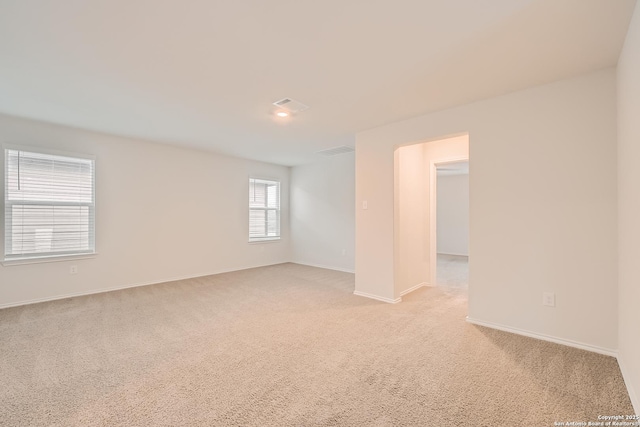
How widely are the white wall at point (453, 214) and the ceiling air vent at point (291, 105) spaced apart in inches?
271

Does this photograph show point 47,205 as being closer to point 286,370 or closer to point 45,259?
point 45,259

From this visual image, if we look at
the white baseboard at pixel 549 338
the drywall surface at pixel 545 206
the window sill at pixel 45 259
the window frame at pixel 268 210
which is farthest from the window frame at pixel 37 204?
the white baseboard at pixel 549 338

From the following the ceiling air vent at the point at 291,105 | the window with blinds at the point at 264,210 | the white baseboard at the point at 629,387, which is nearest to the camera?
the white baseboard at the point at 629,387

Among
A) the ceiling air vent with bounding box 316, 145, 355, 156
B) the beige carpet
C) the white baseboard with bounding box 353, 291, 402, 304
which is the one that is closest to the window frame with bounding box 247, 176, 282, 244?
the ceiling air vent with bounding box 316, 145, 355, 156

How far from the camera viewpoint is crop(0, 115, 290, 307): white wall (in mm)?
3762

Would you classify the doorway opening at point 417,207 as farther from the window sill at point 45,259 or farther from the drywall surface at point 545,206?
the window sill at point 45,259

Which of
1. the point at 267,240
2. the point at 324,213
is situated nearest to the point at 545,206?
the point at 324,213

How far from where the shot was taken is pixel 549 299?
8.39ft

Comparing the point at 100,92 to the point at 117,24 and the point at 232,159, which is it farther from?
the point at 232,159

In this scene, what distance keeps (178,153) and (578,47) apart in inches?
214

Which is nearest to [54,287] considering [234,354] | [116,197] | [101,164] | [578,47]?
[116,197]

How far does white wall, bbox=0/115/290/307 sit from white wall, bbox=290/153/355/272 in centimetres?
112

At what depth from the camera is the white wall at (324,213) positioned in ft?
19.0

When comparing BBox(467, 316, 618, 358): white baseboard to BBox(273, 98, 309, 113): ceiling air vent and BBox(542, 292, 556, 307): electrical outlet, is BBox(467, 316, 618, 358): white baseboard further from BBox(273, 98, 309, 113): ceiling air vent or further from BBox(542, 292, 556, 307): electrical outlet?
BBox(273, 98, 309, 113): ceiling air vent
